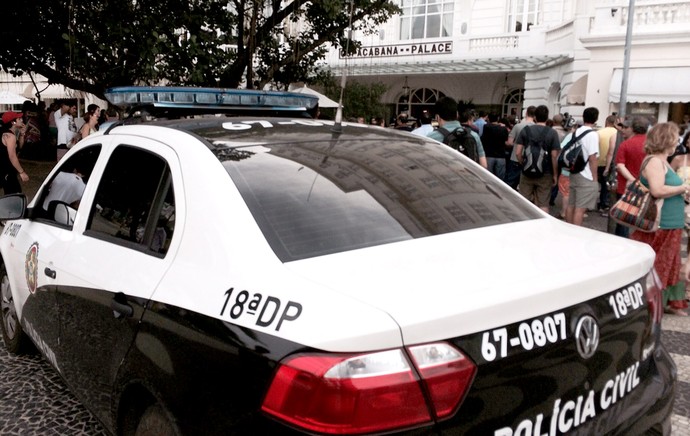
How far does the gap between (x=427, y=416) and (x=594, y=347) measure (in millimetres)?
610

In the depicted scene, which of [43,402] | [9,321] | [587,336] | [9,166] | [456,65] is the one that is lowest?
[43,402]

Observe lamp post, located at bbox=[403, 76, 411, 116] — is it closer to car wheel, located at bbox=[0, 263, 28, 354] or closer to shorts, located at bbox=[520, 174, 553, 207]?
shorts, located at bbox=[520, 174, 553, 207]

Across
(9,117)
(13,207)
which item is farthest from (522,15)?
(13,207)

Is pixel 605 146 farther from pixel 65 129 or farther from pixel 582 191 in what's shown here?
pixel 65 129

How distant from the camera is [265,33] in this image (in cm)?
1038

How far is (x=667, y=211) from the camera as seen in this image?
16.3 feet

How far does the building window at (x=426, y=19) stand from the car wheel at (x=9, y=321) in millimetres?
22189

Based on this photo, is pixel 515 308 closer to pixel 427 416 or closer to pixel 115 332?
pixel 427 416

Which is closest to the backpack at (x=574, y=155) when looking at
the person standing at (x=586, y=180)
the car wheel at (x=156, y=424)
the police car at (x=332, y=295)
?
the person standing at (x=586, y=180)

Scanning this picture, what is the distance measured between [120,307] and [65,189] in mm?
1380

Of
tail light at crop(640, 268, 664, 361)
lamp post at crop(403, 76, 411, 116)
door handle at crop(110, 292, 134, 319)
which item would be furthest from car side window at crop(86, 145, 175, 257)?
lamp post at crop(403, 76, 411, 116)

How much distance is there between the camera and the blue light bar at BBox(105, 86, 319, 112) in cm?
325

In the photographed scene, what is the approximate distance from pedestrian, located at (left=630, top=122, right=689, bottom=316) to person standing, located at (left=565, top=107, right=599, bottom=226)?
2.34m

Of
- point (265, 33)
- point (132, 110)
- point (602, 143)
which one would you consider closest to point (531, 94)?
point (602, 143)
